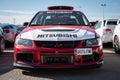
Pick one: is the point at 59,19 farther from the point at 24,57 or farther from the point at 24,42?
the point at 24,57

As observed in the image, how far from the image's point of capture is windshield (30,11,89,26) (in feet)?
27.6

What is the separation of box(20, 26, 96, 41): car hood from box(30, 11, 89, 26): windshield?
1.02 metres

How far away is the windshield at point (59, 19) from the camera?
8.41 m

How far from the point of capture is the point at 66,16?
871cm

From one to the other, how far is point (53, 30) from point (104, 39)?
7.46m

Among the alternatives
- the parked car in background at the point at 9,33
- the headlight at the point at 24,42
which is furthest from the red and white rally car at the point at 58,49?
the parked car in background at the point at 9,33

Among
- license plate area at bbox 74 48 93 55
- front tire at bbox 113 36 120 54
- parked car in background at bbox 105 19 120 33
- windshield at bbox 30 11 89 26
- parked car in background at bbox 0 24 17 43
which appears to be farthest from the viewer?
parked car in background at bbox 0 24 17 43

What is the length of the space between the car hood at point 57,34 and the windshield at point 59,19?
102 centimetres

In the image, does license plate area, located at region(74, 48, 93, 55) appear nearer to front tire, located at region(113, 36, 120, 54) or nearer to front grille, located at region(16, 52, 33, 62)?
front grille, located at region(16, 52, 33, 62)

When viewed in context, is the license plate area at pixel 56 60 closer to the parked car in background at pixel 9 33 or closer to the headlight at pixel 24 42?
the headlight at pixel 24 42

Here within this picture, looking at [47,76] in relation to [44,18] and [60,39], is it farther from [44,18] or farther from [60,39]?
[44,18]

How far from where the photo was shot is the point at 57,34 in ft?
22.5

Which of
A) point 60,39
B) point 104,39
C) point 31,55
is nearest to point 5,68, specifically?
point 31,55

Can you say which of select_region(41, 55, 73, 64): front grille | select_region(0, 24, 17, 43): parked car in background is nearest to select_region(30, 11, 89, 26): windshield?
select_region(41, 55, 73, 64): front grille
